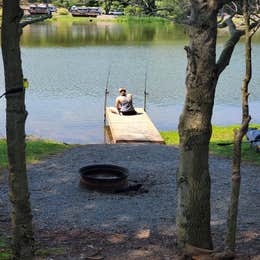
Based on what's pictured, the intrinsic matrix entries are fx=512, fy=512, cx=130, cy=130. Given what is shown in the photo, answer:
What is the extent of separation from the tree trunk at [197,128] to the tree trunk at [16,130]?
4.96 feet

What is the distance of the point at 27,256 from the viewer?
500cm

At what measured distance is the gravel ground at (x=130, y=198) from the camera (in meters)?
7.38

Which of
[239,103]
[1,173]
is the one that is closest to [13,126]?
[1,173]

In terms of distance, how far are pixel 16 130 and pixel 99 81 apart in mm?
25786

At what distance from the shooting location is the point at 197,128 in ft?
16.0

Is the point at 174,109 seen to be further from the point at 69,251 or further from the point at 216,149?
the point at 69,251

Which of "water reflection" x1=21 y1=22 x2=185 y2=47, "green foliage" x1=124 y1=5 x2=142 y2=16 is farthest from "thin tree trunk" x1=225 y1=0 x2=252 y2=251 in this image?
"water reflection" x1=21 y1=22 x2=185 y2=47

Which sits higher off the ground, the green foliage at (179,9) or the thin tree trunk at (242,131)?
the green foliage at (179,9)

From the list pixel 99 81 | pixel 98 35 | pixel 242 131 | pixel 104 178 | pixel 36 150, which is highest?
pixel 242 131

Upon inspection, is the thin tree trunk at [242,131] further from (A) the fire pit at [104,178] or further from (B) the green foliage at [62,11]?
(B) the green foliage at [62,11]

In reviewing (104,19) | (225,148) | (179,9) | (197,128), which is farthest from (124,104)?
(104,19)

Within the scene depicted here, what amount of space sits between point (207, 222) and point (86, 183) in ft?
14.4

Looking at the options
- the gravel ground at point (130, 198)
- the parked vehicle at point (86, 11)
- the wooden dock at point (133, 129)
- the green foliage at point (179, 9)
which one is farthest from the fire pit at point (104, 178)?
the parked vehicle at point (86, 11)

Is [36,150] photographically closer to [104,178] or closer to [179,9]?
[104,178]
